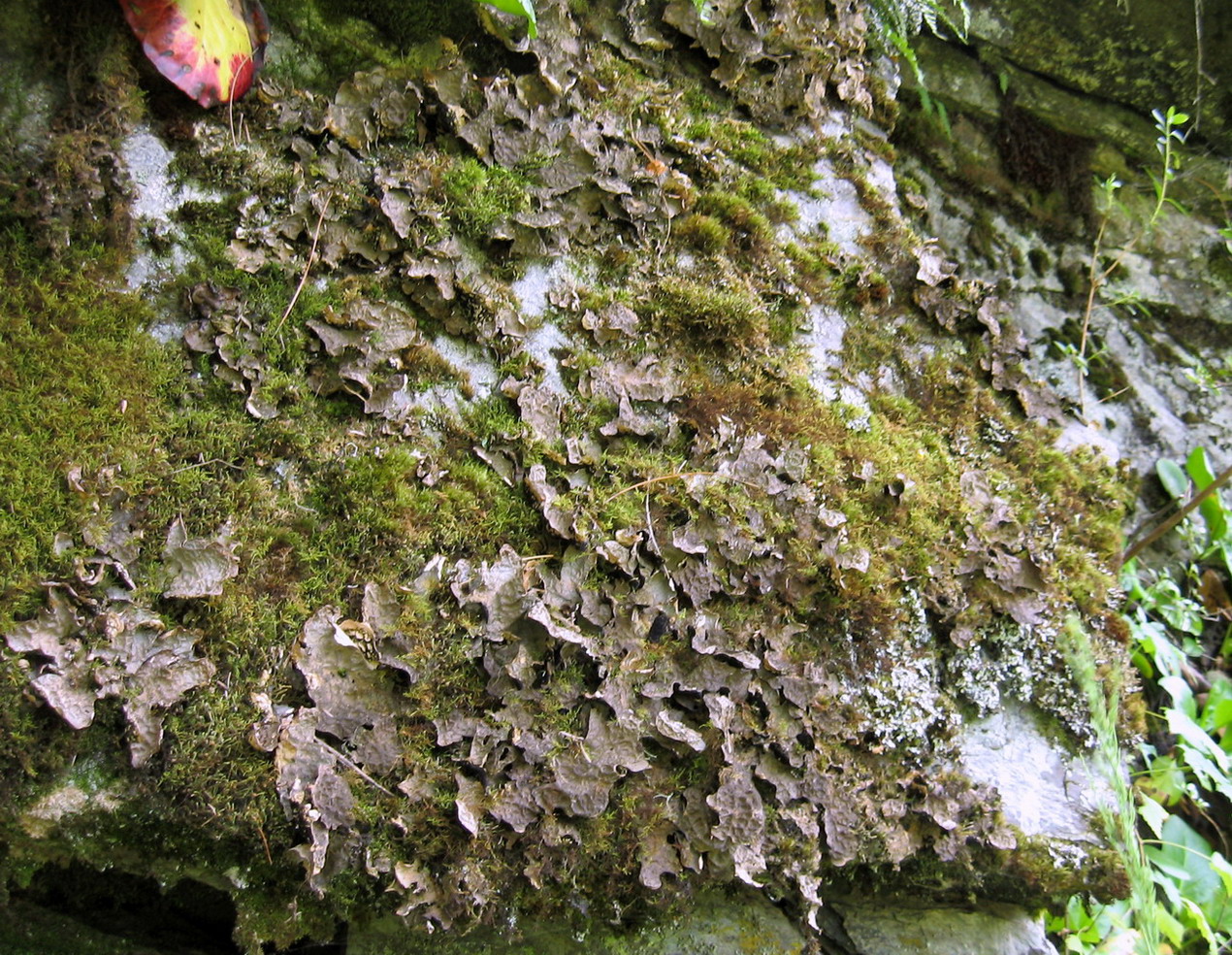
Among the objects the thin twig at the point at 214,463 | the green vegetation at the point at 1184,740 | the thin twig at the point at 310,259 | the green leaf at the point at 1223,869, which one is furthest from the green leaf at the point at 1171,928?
the thin twig at the point at 310,259

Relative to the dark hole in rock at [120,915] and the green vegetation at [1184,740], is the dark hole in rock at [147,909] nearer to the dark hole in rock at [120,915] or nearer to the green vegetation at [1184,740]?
the dark hole in rock at [120,915]

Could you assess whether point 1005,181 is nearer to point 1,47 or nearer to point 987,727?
point 987,727

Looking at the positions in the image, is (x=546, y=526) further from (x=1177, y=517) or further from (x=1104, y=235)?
(x=1104, y=235)

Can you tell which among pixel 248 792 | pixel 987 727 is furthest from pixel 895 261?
pixel 248 792

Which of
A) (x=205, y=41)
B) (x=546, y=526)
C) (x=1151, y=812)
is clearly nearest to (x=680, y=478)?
(x=546, y=526)

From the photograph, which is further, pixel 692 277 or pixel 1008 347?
pixel 1008 347

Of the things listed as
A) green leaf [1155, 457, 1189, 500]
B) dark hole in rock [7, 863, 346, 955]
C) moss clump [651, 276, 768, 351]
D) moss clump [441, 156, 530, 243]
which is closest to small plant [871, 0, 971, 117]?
moss clump [651, 276, 768, 351]

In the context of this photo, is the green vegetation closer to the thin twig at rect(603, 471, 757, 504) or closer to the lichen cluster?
the lichen cluster
